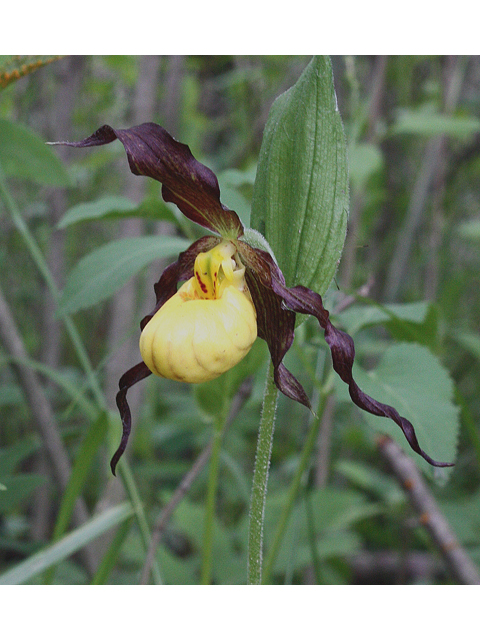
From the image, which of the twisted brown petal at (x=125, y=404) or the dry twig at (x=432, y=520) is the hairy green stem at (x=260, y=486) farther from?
the dry twig at (x=432, y=520)

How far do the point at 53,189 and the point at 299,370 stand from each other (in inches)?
33.5

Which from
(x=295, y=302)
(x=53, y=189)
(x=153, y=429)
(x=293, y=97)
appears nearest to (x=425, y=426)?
(x=295, y=302)

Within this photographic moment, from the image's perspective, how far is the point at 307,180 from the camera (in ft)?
1.33

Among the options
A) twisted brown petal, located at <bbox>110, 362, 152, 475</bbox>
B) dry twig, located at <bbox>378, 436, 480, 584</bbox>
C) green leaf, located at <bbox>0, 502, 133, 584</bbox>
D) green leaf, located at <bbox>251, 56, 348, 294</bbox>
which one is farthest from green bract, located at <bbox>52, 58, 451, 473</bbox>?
dry twig, located at <bbox>378, 436, 480, 584</bbox>

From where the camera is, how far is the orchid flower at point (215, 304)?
16.5 inches

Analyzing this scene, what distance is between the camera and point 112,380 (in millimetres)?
1187

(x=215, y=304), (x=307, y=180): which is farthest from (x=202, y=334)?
(x=307, y=180)

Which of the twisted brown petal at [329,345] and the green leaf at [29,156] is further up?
the green leaf at [29,156]

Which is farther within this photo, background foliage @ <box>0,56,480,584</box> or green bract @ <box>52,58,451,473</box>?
background foliage @ <box>0,56,480,584</box>

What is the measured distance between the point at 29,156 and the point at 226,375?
0.41 meters

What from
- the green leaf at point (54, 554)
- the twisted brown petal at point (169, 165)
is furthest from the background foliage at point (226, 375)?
the twisted brown petal at point (169, 165)

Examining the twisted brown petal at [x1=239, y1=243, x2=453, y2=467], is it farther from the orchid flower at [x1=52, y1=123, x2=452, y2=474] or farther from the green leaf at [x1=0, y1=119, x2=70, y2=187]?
the green leaf at [x1=0, y1=119, x2=70, y2=187]

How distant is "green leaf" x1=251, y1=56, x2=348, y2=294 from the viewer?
0.40 meters
